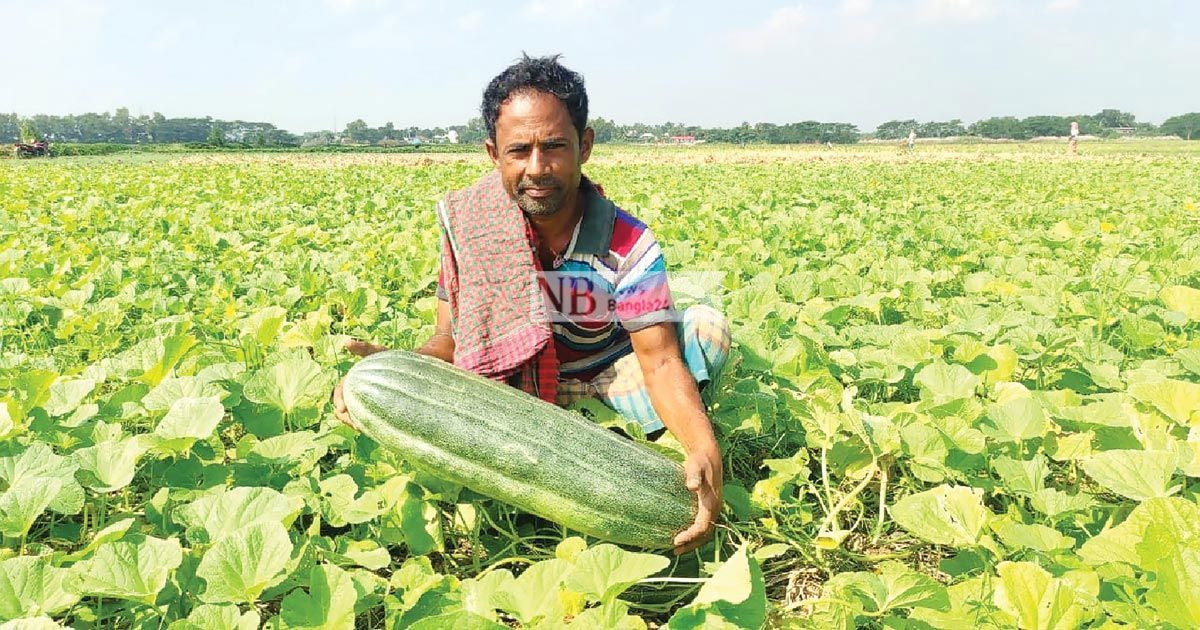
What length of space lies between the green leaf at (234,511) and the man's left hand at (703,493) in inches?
39.0

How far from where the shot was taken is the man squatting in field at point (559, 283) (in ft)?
7.45

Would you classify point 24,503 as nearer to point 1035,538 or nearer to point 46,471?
point 46,471

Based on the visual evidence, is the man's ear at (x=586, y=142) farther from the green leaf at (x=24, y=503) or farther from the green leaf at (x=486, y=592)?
the green leaf at (x=24, y=503)

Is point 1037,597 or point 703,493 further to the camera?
point 703,493

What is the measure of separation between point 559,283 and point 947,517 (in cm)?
142

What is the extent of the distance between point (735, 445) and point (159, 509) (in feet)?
6.17

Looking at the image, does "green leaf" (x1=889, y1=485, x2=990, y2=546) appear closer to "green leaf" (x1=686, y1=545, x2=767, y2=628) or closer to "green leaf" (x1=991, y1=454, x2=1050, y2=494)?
"green leaf" (x1=991, y1=454, x2=1050, y2=494)

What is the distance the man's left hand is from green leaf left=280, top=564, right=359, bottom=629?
33.6 inches

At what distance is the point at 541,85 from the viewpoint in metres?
2.25

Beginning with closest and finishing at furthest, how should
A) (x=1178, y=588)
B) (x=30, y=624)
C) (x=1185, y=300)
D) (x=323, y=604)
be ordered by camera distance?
(x=1178, y=588), (x=30, y=624), (x=323, y=604), (x=1185, y=300)

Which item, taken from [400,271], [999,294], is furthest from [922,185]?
[400,271]

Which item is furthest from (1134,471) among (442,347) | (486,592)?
→ (442,347)

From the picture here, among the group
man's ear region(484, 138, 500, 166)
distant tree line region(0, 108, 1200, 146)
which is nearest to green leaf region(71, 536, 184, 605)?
man's ear region(484, 138, 500, 166)

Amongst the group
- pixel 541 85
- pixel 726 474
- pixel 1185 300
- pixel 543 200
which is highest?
pixel 541 85
